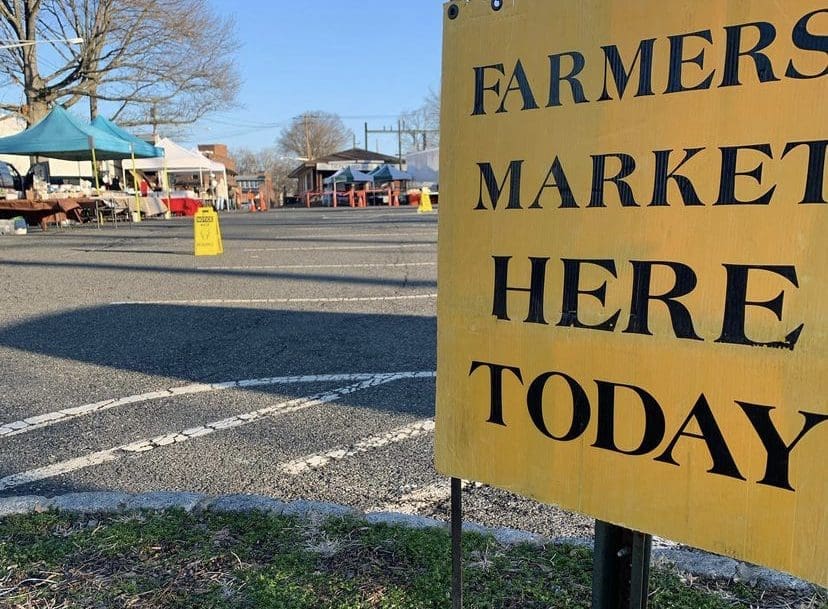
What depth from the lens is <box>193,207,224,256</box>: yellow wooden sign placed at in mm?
10766

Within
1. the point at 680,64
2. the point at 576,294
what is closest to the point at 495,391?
the point at 576,294

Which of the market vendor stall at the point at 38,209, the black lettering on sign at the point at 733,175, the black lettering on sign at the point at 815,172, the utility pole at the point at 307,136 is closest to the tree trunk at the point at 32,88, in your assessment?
the market vendor stall at the point at 38,209

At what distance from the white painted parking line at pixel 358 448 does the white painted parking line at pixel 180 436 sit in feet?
1.95

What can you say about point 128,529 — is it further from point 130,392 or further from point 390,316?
point 390,316

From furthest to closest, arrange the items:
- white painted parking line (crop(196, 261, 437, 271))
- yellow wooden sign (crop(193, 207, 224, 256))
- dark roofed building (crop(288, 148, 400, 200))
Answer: dark roofed building (crop(288, 148, 400, 200)) < yellow wooden sign (crop(193, 207, 224, 256)) < white painted parking line (crop(196, 261, 437, 271))

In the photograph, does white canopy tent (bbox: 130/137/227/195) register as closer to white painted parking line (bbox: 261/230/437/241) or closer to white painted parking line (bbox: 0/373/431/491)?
white painted parking line (bbox: 261/230/437/241)

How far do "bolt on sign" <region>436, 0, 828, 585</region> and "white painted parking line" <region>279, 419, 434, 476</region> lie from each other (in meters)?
1.60

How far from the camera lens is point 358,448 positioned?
3.13 metres

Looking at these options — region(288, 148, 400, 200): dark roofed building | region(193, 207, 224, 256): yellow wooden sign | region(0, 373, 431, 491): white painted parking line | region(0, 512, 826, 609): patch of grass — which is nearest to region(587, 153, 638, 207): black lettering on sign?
region(0, 512, 826, 609): patch of grass

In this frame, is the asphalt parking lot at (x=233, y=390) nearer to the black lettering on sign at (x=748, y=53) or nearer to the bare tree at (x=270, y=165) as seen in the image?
the black lettering on sign at (x=748, y=53)

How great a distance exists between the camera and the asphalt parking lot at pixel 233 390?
9.16 ft

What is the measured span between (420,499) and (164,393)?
2083 mm

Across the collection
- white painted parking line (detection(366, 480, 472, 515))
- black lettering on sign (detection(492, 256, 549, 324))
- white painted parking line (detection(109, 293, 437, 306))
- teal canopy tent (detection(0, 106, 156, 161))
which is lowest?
white painted parking line (detection(366, 480, 472, 515))

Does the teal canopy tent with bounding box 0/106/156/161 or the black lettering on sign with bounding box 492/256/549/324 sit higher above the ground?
the teal canopy tent with bounding box 0/106/156/161
